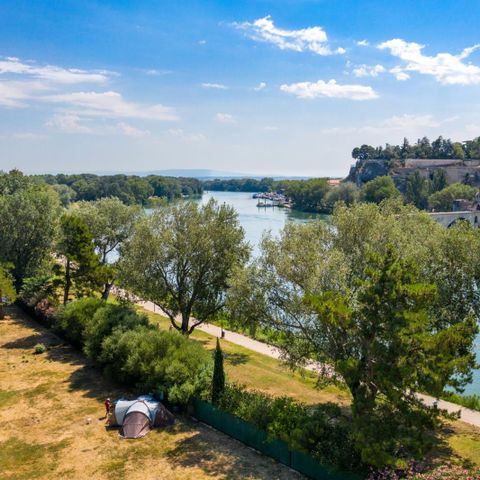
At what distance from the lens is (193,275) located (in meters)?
34.4

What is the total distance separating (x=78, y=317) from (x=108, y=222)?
13.8 meters

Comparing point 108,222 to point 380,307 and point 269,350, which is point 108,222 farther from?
point 380,307

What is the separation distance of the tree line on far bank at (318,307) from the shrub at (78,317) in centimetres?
10

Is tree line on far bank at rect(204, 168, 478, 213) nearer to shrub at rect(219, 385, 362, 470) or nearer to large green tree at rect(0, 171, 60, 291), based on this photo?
large green tree at rect(0, 171, 60, 291)

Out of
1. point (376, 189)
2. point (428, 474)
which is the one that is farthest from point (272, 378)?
point (376, 189)

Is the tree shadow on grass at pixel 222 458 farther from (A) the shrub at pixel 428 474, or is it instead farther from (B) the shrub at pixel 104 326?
(B) the shrub at pixel 104 326

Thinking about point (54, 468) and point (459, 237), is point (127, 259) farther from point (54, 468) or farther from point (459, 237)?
point (459, 237)

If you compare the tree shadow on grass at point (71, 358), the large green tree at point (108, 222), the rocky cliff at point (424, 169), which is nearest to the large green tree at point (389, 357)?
the tree shadow on grass at point (71, 358)

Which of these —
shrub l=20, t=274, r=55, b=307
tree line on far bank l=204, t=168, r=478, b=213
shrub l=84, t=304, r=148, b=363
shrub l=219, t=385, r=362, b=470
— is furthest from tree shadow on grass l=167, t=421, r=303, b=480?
tree line on far bank l=204, t=168, r=478, b=213

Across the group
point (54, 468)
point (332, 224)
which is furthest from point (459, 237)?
point (54, 468)

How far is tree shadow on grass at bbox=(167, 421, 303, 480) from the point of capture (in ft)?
65.2

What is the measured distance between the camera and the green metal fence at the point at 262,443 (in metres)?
18.7

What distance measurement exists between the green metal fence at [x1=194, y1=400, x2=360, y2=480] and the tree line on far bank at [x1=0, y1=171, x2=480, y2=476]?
50 cm

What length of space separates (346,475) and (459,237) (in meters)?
12.1
